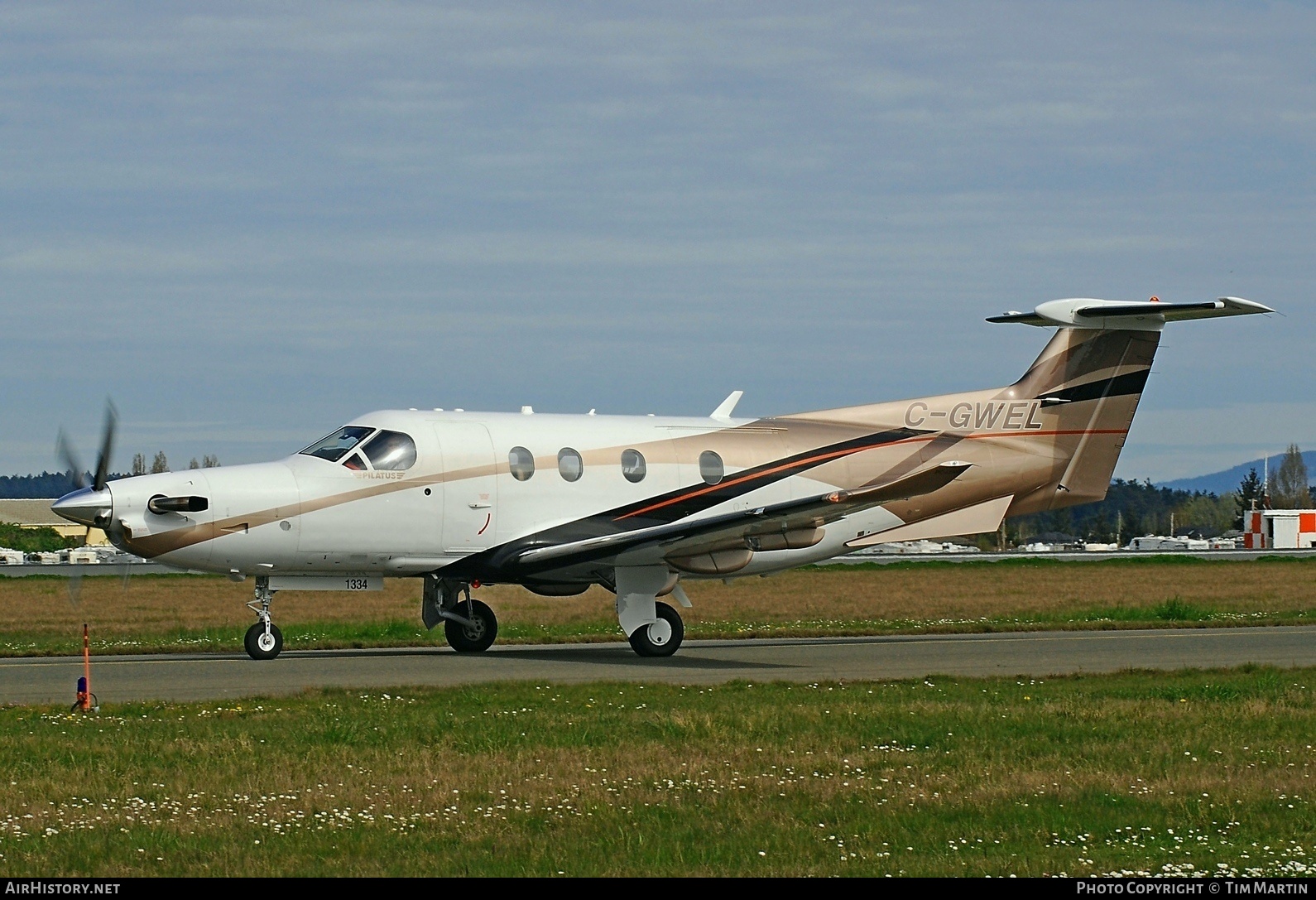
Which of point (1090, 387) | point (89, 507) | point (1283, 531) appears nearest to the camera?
point (89, 507)

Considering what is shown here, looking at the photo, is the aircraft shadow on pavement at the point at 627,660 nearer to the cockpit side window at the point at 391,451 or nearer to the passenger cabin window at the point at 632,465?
the passenger cabin window at the point at 632,465

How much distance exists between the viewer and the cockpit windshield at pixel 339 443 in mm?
21719

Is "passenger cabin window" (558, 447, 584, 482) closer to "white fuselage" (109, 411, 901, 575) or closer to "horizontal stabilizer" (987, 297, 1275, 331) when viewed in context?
"white fuselage" (109, 411, 901, 575)

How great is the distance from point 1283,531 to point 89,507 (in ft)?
338

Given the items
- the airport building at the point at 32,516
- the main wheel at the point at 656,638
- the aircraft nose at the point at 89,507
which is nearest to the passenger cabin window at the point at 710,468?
the main wheel at the point at 656,638

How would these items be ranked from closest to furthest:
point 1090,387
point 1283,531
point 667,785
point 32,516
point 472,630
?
point 667,785, point 472,630, point 1090,387, point 1283,531, point 32,516

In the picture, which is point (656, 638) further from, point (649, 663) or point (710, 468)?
point (710, 468)

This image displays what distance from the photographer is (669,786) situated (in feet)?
34.9

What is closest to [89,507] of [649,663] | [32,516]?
[649,663]

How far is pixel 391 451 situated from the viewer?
21797 mm

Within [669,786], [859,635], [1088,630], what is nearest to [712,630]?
[859,635]

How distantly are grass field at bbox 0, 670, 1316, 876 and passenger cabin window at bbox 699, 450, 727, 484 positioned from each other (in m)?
7.94

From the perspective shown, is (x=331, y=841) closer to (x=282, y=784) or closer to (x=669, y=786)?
(x=282, y=784)
